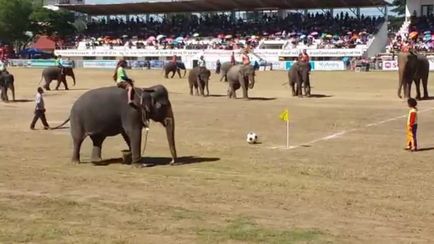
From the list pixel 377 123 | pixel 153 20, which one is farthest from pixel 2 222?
pixel 153 20

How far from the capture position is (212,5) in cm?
8969

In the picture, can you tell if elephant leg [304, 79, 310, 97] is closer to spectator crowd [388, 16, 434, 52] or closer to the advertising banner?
spectator crowd [388, 16, 434, 52]

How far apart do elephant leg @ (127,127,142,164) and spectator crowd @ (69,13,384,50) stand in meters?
58.6

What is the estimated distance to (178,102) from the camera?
32.1 metres

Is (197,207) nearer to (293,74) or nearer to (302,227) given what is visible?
(302,227)

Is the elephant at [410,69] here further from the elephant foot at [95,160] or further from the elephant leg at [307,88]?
the elephant foot at [95,160]

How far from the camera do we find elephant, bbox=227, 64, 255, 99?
3172 cm

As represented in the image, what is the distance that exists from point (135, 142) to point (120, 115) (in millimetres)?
625

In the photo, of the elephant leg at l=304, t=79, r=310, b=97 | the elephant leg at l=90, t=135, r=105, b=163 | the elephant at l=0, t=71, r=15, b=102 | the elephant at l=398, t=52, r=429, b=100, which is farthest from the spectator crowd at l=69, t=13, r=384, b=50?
the elephant leg at l=90, t=135, r=105, b=163

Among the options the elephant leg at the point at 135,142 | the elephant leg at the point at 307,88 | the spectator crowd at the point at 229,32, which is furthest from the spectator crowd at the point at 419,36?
the elephant leg at the point at 135,142

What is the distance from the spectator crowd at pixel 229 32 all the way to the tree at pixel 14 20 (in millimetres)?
9935

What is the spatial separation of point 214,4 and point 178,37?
5.80 m

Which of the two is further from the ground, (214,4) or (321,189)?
(214,4)

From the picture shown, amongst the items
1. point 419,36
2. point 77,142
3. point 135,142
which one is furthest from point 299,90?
point 419,36
